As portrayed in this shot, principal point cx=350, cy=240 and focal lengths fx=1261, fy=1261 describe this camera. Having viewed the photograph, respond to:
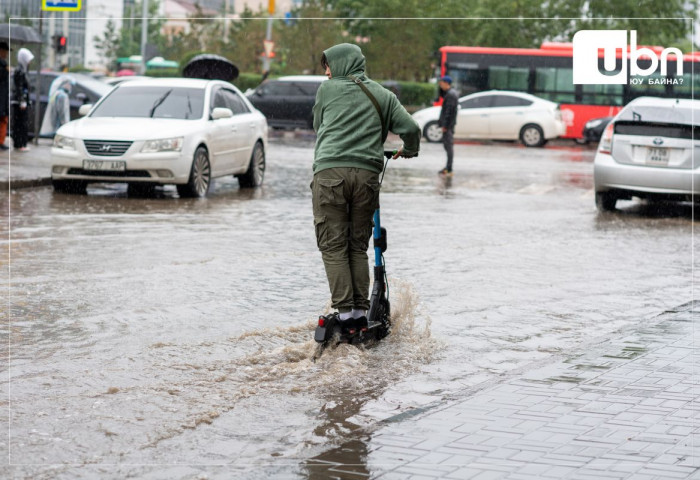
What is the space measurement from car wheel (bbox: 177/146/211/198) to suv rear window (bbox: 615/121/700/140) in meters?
5.61

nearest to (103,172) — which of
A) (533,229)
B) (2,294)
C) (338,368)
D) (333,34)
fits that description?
(533,229)

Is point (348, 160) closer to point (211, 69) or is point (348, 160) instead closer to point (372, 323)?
point (372, 323)

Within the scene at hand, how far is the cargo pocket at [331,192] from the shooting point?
6.85m

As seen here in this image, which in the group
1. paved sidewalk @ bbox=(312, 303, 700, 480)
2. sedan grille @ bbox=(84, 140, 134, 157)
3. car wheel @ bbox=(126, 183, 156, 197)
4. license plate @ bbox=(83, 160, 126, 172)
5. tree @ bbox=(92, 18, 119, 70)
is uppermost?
tree @ bbox=(92, 18, 119, 70)

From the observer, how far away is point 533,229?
47.5 ft

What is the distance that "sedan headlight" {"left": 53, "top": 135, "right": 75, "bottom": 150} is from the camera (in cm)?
1667

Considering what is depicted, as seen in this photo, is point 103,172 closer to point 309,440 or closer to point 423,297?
point 423,297

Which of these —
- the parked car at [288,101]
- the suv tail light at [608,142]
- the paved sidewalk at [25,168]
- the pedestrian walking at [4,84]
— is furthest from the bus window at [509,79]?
the suv tail light at [608,142]

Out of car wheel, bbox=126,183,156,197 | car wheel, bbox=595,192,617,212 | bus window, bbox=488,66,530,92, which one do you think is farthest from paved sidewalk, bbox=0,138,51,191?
bus window, bbox=488,66,530,92

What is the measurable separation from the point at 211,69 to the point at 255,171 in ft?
71.7

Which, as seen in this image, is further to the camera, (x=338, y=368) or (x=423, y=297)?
(x=423, y=297)

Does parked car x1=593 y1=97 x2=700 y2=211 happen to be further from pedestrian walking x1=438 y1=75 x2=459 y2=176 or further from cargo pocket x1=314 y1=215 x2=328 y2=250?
cargo pocket x1=314 y1=215 x2=328 y2=250

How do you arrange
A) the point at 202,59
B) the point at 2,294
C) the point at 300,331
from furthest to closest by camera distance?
the point at 202,59, the point at 2,294, the point at 300,331

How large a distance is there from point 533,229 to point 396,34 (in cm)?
2870
